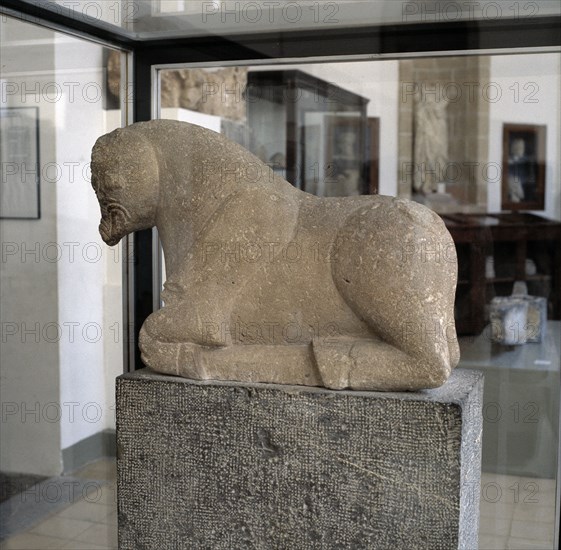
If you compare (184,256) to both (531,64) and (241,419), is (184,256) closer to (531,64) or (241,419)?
(241,419)

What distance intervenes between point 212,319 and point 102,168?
1.85 feet

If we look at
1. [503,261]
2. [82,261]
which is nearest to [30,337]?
Result: [82,261]

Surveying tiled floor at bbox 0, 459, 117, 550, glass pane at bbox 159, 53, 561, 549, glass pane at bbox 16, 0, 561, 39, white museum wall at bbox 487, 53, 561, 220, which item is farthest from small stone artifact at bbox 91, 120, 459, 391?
tiled floor at bbox 0, 459, 117, 550

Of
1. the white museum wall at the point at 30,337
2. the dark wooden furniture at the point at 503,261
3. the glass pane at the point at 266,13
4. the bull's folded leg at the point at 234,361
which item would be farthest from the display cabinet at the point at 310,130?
the bull's folded leg at the point at 234,361

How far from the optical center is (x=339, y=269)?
2375 mm

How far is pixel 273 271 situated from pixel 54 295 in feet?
5.07

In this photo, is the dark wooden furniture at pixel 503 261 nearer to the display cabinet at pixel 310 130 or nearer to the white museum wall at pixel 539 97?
the white museum wall at pixel 539 97

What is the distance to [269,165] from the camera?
3.52m

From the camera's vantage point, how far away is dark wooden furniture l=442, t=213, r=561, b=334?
3.32 meters

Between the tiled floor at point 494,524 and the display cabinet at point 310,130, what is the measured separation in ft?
4.35

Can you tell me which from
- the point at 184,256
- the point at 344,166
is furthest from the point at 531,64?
the point at 184,256

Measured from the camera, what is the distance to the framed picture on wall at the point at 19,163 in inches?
132

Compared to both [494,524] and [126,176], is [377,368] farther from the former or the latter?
[494,524]

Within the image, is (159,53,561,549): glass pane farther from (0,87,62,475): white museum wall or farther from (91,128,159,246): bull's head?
(91,128,159,246): bull's head
